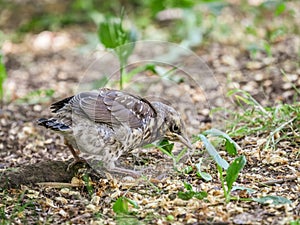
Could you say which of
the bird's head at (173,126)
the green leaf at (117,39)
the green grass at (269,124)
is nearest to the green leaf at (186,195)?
the bird's head at (173,126)

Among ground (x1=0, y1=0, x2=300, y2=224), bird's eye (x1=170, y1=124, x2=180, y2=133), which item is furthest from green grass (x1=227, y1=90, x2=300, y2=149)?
bird's eye (x1=170, y1=124, x2=180, y2=133)

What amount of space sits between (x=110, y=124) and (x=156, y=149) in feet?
2.64

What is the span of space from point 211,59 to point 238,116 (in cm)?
206

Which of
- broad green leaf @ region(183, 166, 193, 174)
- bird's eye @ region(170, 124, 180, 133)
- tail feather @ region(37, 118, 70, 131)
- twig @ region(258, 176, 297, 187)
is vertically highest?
tail feather @ region(37, 118, 70, 131)

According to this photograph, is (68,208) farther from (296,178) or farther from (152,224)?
(296,178)

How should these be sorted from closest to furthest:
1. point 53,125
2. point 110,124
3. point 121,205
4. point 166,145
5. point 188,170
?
point 121,205
point 53,125
point 110,124
point 188,170
point 166,145

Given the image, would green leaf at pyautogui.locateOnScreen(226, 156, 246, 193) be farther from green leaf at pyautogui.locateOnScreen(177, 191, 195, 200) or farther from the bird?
the bird

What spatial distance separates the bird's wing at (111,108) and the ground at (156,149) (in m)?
0.43

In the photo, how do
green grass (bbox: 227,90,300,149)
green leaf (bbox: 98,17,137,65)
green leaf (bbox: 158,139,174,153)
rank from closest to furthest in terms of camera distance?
green leaf (bbox: 158,139,174,153) → green grass (bbox: 227,90,300,149) → green leaf (bbox: 98,17,137,65)

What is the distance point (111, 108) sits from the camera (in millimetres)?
4340

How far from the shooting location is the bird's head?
14.9 feet

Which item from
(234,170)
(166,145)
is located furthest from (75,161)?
(234,170)

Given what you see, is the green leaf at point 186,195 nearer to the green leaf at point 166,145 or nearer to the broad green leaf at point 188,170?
the broad green leaf at point 188,170

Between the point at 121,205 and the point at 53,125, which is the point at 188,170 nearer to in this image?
the point at 121,205
